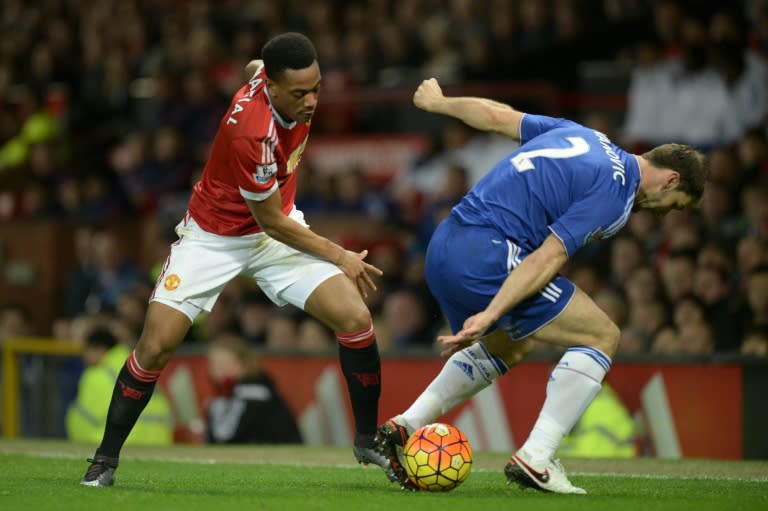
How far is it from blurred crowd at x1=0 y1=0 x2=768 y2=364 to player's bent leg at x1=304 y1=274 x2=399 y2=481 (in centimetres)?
299

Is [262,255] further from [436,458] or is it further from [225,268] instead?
[436,458]

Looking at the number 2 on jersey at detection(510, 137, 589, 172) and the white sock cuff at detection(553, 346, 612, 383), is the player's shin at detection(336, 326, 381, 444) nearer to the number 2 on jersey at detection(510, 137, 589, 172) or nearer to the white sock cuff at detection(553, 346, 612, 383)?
the white sock cuff at detection(553, 346, 612, 383)

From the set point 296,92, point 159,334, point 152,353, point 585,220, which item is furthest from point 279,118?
point 585,220

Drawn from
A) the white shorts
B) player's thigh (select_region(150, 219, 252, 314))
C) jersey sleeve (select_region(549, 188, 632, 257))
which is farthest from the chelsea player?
player's thigh (select_region(150, 219, 252, 314))

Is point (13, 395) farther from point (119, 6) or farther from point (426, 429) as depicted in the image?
point (119, 6)

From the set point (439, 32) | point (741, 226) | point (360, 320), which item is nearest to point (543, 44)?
point (439, 32)

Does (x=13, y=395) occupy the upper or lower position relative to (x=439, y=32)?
lower

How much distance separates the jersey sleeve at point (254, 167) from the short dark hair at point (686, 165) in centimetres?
185

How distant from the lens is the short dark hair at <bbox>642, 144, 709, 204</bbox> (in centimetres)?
663

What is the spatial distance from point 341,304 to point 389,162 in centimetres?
877

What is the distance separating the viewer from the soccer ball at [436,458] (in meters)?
6.64

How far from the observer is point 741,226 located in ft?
38.6

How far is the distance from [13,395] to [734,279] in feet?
22.1

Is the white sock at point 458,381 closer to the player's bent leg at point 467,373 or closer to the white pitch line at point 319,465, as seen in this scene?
the player's bent leg at point 467,373
